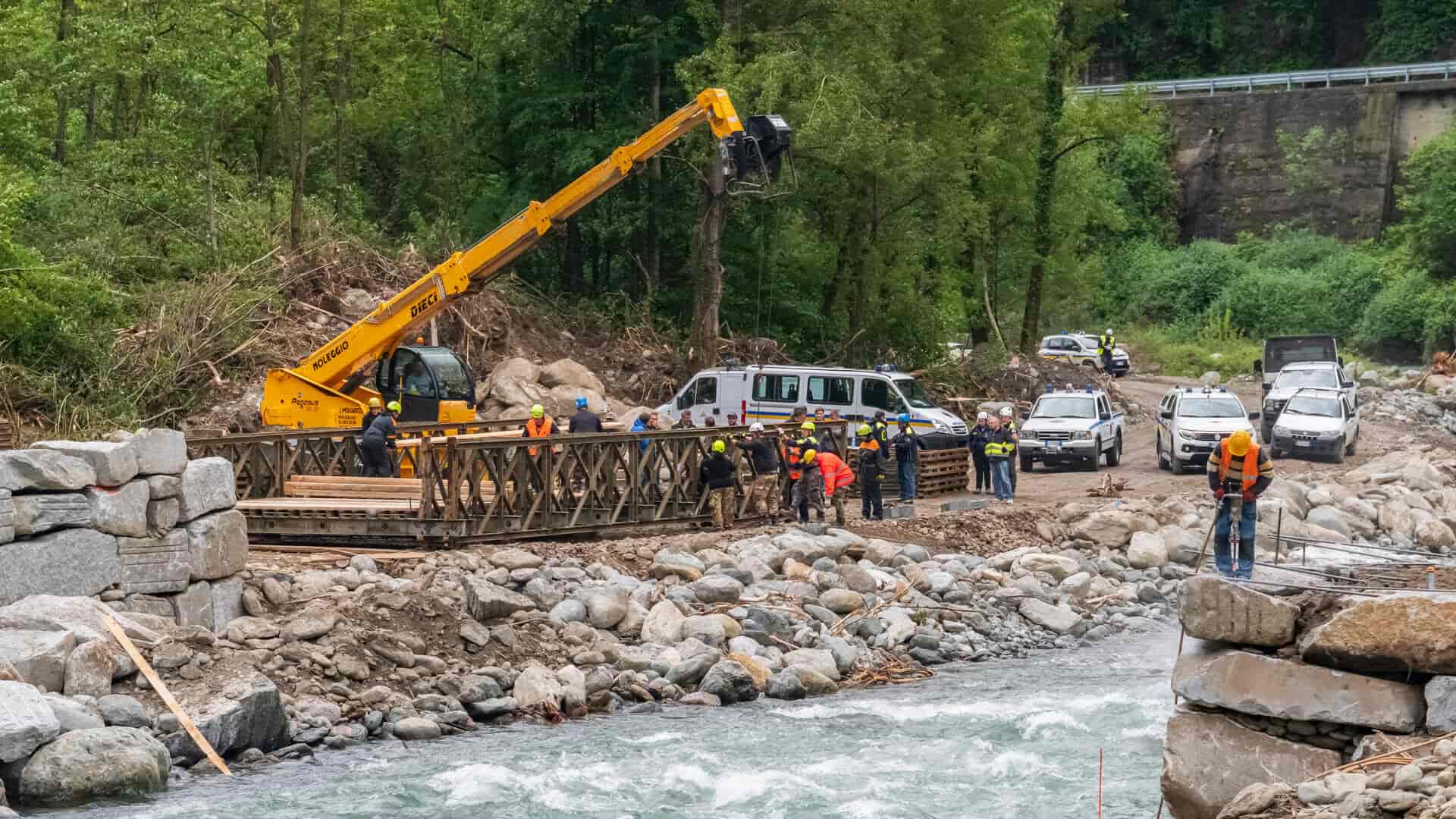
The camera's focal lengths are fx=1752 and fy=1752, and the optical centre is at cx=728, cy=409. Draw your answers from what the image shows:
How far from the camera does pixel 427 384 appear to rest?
2644 cm

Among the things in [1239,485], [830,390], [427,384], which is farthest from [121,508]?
[830,390]

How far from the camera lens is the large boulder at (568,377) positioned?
33250 millimetres

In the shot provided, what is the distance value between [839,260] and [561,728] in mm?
26039

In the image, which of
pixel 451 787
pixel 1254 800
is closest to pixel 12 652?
pixel 451 787

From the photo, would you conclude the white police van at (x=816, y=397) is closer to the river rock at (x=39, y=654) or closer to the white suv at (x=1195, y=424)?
the white suv at (x=1195, y=424)

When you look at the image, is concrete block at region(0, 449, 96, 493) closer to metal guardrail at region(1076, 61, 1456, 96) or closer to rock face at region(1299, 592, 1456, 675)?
rock face at region(1299, 592, 1456, 675)

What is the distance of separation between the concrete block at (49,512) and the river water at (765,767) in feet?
9.92

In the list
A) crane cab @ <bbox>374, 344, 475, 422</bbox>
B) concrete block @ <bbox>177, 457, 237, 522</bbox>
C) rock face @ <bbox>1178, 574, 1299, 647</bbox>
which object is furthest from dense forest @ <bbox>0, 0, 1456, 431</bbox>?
rock face @ <bbox>1178, 574, 1299, 647</bbox>

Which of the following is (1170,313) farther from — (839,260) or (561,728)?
(561,728)

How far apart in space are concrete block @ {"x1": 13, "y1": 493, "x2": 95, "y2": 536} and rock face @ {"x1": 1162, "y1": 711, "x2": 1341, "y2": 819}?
9.98 m

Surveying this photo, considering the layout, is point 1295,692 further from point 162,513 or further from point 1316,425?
point 1316,425

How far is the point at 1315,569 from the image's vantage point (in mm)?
11055

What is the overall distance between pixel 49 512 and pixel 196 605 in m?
1.83

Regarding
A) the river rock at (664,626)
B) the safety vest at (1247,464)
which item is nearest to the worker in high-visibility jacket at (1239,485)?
the safety vest at (1247,464)
